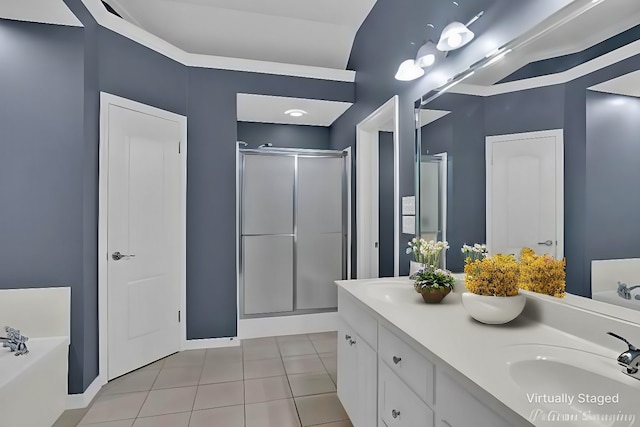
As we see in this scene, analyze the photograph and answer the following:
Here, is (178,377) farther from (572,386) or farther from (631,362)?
(631,362)

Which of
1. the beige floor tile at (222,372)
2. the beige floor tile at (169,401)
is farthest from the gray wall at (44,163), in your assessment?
the beige floor tile at (222,372)

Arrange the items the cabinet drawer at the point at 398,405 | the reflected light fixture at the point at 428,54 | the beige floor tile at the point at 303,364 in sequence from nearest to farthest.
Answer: the cabinet drawer at the point at 398,405
the reflected light fixture at the point at 428,54
the beige floor tile at the point at 303,364

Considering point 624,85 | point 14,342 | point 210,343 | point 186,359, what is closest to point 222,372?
point 186,359

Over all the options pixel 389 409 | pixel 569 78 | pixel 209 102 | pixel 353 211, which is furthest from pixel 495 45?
→ pixel 209 102

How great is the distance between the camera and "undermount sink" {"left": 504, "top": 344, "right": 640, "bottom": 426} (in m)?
0.79

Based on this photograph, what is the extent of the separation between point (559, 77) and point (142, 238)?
9.47 ft

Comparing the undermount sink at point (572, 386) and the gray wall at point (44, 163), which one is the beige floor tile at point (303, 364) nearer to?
the gray wall at point (44, 163)

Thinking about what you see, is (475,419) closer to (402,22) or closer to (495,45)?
(495,45)

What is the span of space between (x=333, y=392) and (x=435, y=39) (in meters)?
2.42

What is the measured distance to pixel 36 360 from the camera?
6.26ft

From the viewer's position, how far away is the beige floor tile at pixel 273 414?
2051 millimetres

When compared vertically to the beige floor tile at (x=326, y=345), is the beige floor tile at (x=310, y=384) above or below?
above

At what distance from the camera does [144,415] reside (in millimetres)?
2137

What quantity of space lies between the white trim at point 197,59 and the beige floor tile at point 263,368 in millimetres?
2711
